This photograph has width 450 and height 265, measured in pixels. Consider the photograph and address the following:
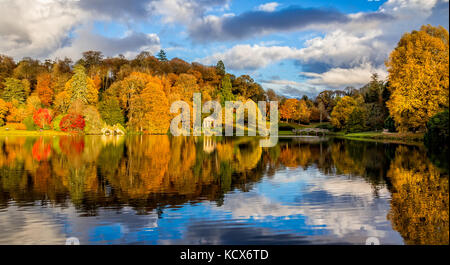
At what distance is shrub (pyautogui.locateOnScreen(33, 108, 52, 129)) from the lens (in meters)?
72.9

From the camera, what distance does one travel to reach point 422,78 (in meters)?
37.5

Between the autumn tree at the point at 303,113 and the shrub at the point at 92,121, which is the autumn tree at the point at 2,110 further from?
the autumn tree at the point at 303,113

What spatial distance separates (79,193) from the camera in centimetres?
1279

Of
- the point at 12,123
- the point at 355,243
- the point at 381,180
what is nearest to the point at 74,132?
the point at 12,123

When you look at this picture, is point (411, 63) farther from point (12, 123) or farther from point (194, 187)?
point (12, 123)

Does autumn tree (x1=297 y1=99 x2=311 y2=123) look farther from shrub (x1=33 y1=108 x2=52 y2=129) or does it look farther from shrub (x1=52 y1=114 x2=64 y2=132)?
shrub (x1=33 y1=108 x2=52 y2=129)

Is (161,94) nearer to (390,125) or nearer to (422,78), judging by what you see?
(390,125)

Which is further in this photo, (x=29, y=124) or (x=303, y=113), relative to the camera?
(x=303, y=113)

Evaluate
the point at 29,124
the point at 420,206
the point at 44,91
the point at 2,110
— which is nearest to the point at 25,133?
the point at 29,124

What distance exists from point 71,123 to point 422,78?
64491 millimetres

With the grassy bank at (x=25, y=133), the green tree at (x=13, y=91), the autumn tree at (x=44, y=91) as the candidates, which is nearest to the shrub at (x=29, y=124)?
the grassy bank at (x=25, y=133)

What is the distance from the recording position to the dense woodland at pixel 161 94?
127 ft

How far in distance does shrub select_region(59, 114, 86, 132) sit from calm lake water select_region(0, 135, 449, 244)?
5470 cm
